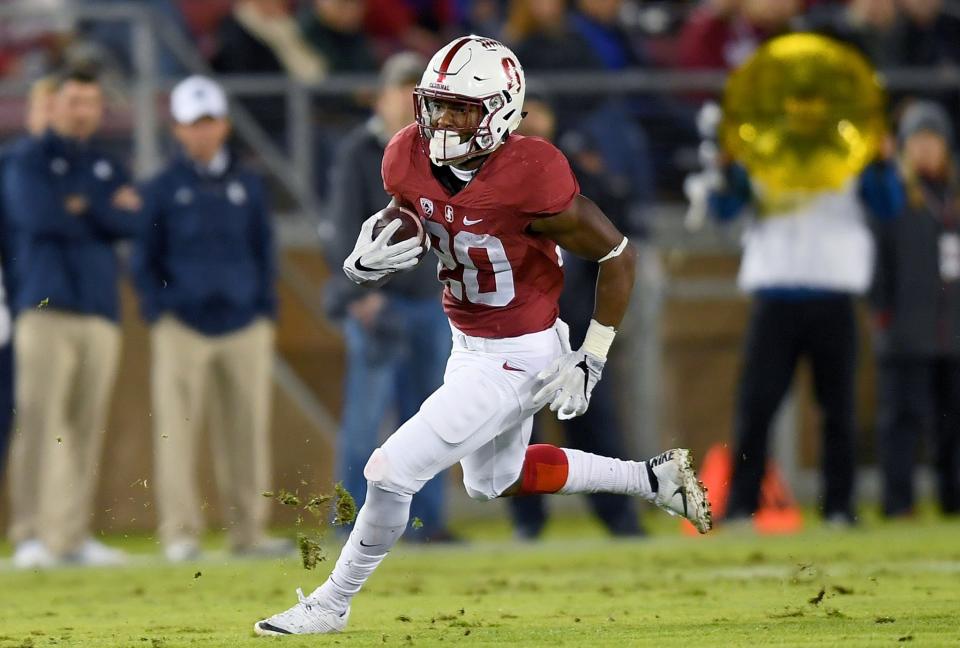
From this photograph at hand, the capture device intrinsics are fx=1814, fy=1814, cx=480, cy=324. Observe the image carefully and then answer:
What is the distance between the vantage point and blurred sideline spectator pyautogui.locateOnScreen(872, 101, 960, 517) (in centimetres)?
1030

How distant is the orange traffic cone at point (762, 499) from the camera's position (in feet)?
32.2

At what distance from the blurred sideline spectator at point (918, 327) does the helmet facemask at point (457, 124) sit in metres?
5.07

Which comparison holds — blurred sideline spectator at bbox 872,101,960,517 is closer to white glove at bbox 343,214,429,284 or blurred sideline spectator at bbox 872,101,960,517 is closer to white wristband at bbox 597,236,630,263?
white wristband at bbox 597,236,630,263

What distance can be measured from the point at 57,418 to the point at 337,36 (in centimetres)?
338

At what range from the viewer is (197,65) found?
10.6m

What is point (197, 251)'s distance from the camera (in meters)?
9.23

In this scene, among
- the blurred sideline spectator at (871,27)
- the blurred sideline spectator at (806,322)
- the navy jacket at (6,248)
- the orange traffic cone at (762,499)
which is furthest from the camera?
the blurred sideline spectator at (871,27)

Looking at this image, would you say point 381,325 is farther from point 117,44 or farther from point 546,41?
point 546,41

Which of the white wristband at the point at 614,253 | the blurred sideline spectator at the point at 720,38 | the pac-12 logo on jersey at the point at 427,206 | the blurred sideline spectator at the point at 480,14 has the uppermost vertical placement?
the blurred sideline spectator at the point at 480,14

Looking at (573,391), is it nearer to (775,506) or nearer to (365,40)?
(775,506)

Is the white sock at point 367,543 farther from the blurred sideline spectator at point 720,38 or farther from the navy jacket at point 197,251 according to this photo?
the blurred sideline spectator at point 720,38

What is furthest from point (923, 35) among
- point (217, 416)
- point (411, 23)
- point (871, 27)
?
point (217, 416)

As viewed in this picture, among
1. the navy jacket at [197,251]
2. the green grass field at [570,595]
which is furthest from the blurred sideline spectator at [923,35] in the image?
the navy jacket at [197,251]

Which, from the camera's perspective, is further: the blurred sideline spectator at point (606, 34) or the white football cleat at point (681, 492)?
the blurred sideline spectator at point (606, 34)
